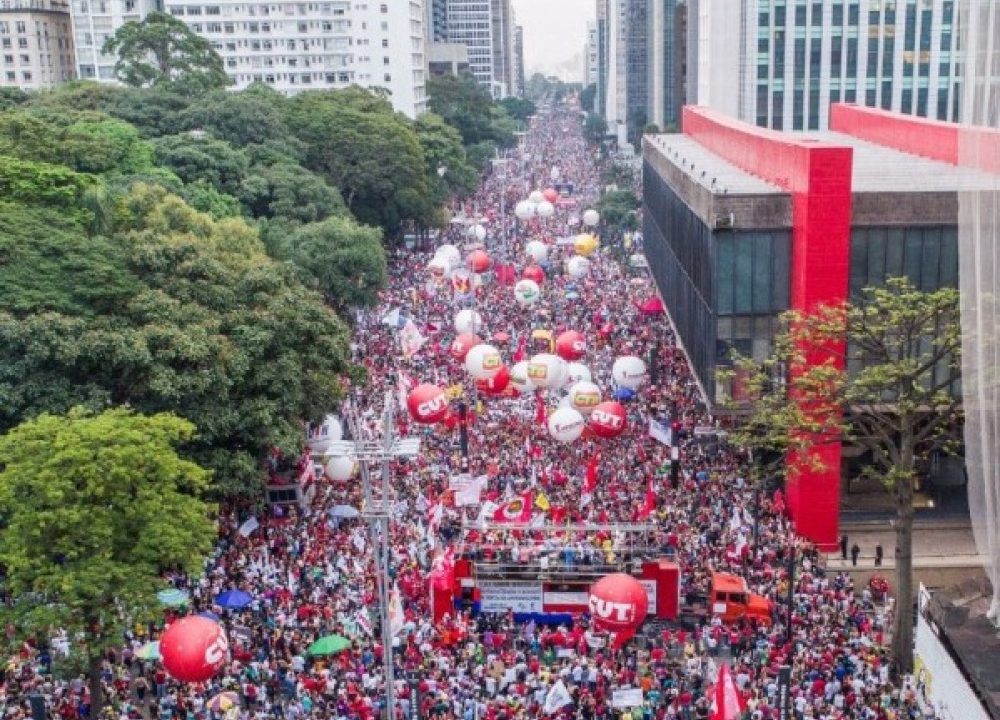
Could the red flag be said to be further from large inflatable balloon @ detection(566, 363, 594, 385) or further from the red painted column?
large inflatable balloon @ detection(566, 363, 594, 385)

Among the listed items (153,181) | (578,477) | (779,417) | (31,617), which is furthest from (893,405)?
(153,181)

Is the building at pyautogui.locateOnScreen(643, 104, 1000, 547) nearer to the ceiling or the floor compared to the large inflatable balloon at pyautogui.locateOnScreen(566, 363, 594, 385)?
nearer to the ceiling

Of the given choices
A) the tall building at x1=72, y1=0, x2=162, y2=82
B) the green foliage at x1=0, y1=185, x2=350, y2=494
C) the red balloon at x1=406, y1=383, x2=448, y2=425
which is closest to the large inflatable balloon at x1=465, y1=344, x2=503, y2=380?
the red balloon at x1=406, y1=383, x2=448, y2=425

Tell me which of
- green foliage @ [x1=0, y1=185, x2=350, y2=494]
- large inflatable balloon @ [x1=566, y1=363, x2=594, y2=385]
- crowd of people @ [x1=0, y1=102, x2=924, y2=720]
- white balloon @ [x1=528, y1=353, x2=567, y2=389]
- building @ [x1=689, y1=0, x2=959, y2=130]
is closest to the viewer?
crowd of people @ [x1=0, y1=102, x2=924, y2=720]

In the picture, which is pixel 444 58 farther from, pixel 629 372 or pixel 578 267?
pixel 629 372

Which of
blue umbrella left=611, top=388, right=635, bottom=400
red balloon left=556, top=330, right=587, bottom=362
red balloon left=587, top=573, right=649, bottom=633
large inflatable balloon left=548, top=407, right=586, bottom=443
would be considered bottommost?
blue umbrella left=611, top=388, right=635, bottom=400

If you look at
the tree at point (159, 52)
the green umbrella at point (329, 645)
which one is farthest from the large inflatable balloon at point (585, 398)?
the tree at point (159, 52)

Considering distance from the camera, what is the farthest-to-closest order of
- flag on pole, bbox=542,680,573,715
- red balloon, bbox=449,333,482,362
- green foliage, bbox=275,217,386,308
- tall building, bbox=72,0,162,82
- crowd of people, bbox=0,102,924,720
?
tall building, bbox=72,0,162,82
green foliage, bbox=275,217,386,308
red balloon, bbox=449,333,482,362
crowd of people, bbox=0,102,924,720
flag on pole, bbox=542,680,573,715
